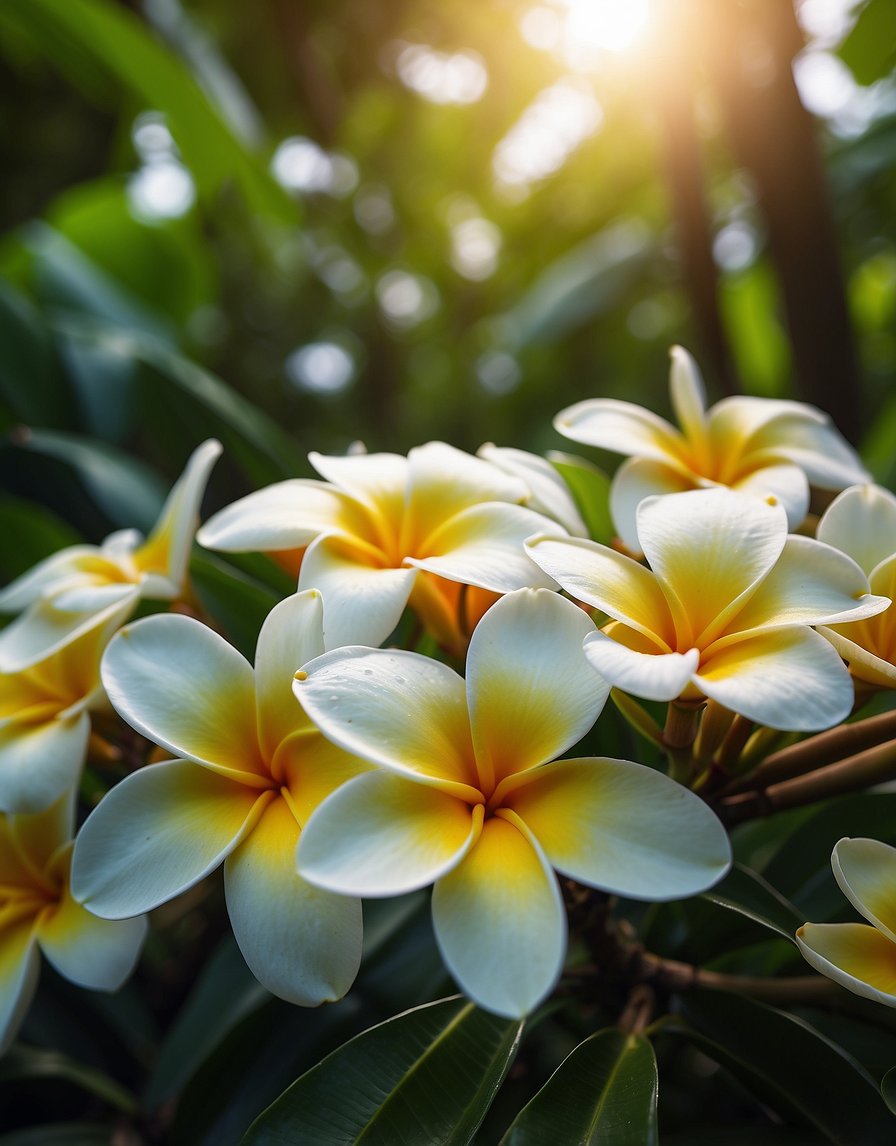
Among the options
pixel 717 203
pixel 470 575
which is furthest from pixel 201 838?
pixel 717 203

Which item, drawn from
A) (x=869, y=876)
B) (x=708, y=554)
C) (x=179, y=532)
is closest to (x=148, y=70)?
(x=179, y=532)

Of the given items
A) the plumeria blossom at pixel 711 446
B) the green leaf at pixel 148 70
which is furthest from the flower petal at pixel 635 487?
the green leaf at pixel 148 70

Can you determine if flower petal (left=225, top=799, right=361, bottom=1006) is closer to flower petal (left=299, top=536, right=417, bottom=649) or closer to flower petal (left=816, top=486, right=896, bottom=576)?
flower petal (left=299, top=536, right=417, bottom=649)

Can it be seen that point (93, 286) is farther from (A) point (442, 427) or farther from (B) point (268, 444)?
(A) point (442, 427)

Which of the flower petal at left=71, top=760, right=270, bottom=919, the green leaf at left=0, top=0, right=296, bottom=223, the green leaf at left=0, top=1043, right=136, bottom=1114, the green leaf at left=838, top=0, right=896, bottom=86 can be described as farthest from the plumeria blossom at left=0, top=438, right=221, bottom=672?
the green leaf at left=0, top=0, right=296, bottom=223

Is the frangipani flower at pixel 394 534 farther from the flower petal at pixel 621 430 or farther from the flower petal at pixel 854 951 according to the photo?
the flower petal at pixel 854 951
